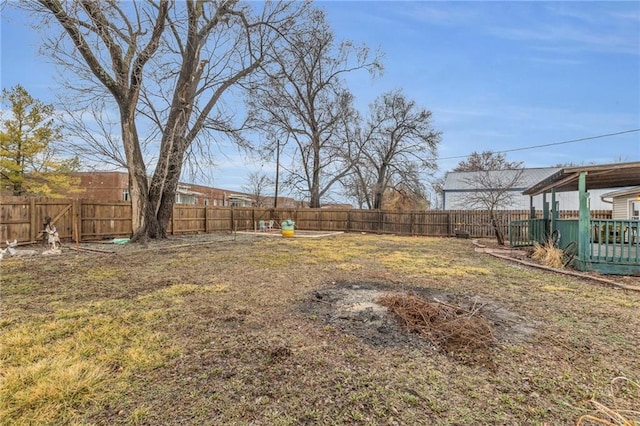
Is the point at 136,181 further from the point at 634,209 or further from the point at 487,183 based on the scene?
the point at 487,183

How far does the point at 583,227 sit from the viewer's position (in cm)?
593

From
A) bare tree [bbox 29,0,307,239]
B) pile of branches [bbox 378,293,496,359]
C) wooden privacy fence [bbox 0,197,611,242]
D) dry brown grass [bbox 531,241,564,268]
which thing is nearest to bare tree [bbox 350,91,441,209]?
wooden privacy fence [bbox 0,197,611,242]

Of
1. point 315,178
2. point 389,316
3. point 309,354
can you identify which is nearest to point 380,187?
→ point 315,178

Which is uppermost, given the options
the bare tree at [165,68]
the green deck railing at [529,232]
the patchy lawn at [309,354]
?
the bare tree at [165,68]

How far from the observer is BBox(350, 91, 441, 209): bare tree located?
840 inches

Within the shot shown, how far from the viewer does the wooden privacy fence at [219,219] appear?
9.12 m

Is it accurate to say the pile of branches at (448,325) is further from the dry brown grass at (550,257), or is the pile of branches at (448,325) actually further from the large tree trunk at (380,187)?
the large tree trunk at (380,187)

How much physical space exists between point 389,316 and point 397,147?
798 inches

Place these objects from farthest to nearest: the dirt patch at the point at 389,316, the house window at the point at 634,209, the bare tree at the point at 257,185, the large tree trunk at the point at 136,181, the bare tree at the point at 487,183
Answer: the bare tree at the point at 257,185
the bare tree at the point at 487,183
the house window at the point at 634,209
the large tree trunk at the point at 136,181
the dirt patch at the point at 389,316

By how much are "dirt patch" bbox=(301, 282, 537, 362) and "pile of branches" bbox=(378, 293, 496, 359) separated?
0.07 feet

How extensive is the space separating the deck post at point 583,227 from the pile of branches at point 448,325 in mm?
4258

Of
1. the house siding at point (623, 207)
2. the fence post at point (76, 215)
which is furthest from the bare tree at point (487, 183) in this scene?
the fence post at point (76, 215)

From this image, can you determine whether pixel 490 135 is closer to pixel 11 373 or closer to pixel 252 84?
pixel 252 84

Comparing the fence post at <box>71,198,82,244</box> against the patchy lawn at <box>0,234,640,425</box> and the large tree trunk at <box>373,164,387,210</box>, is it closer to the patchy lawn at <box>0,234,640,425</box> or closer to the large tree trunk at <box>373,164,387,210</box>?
the patchy lawn at <box>0,234,640,425</box>
